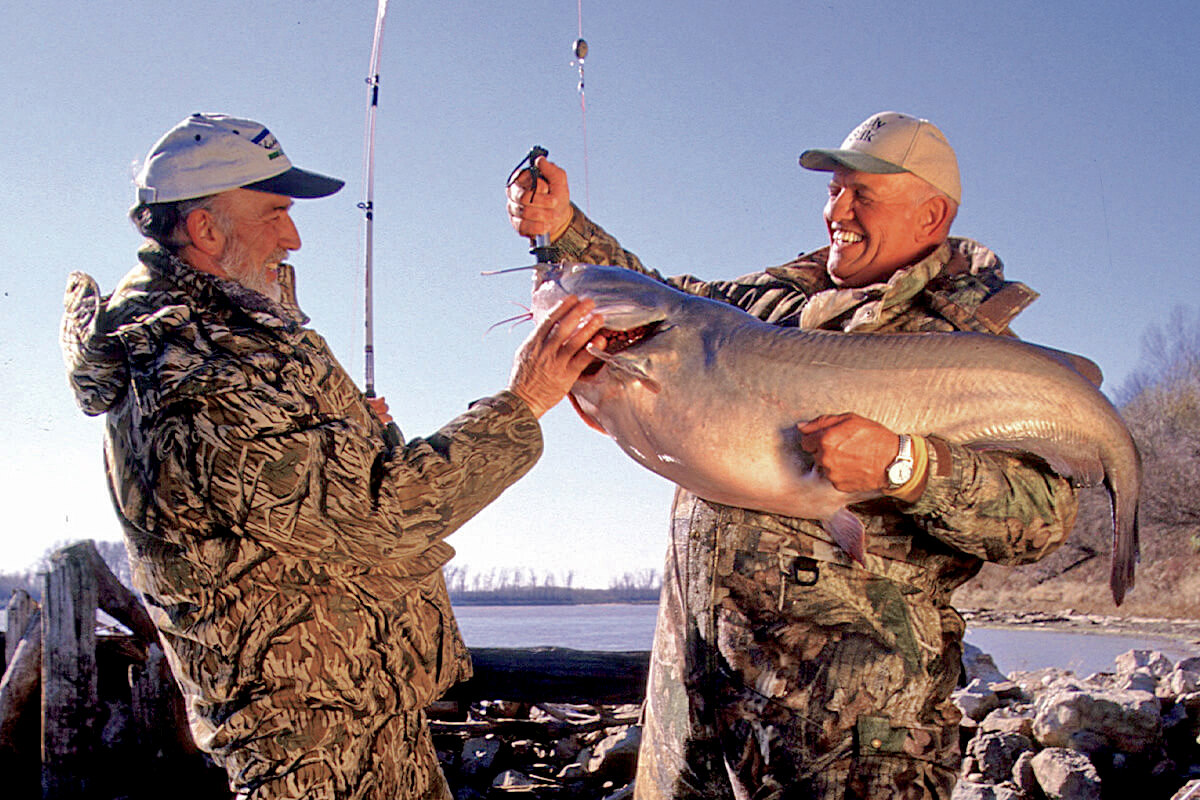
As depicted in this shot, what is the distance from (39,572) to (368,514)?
4048 millimetres

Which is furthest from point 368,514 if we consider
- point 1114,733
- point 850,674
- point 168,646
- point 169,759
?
point 1114,733

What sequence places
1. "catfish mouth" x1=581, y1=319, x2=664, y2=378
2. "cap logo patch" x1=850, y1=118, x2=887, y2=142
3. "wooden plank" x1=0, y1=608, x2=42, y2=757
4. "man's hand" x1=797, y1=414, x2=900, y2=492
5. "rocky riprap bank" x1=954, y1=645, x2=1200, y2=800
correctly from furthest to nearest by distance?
"wooden plank" x1=0, y1=608, x2=42, y2=757 < "rocky riprap bank" x1=954, y1=645, x2=1200, y2=800 < "cap logo patch" x1=850, y1=118, x2=887, y2=142 < "catfish mouth" x1=581, y1=319, x2=664, y2=378 < "man's hand" x1=797, y1=414, x2=900, y2=492

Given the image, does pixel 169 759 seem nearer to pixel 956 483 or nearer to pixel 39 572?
pixel 39 572

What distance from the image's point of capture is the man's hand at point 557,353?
8.45 feet

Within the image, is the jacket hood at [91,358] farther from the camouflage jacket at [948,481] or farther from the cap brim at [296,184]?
the camouflage jacket at [948,481]

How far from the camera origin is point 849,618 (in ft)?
8.14

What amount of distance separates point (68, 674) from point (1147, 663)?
8.22 m

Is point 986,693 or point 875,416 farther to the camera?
point 986,693

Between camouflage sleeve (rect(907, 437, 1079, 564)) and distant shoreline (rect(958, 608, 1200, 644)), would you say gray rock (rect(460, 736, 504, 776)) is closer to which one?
camouflage sleeve (rect(907, 437, 1079, 564))

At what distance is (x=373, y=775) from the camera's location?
2691mm

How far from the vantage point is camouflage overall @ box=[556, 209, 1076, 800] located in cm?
238

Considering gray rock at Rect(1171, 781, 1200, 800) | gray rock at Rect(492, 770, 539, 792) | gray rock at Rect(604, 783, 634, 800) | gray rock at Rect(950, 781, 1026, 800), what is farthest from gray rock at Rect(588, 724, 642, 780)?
gray rock at Rect(1171, 781, 1200, 800)

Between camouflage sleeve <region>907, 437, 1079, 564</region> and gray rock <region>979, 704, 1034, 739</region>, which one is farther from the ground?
camouflage sleeve <region>907, 437, 1079, 564</region>

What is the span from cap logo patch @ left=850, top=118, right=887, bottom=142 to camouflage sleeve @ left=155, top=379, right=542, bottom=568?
125 cm
